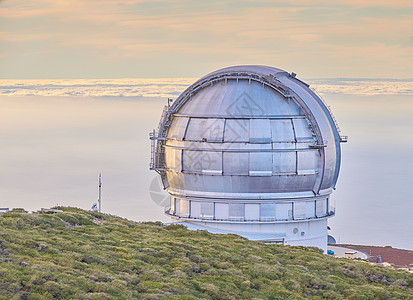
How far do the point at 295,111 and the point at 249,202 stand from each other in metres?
5.69

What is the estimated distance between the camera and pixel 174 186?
47781mm

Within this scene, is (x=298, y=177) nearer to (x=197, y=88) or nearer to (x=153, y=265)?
(x=197, y=88)

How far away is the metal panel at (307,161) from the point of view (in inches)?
1777

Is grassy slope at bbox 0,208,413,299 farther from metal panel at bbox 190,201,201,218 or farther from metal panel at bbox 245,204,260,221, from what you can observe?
metal panel at bbox 190,201,201,218

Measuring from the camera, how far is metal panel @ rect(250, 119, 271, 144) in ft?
146

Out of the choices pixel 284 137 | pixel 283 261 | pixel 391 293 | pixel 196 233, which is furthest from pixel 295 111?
pixel 391 293

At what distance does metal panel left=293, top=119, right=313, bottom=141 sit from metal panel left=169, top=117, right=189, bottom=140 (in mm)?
6121

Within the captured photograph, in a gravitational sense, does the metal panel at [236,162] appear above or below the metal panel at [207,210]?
above

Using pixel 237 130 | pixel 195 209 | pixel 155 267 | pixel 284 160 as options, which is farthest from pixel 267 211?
pixel 155 267

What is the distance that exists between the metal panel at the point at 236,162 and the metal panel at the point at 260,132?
94 centimetres

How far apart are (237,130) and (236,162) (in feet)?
5.69

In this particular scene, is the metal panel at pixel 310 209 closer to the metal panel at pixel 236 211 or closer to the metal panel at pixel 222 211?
the metal panel at pixel 236 211

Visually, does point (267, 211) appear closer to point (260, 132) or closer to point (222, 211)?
point (222, 211)

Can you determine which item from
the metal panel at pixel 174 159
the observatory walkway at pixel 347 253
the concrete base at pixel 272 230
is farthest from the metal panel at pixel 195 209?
the observatory walkway at pixel 347 253
